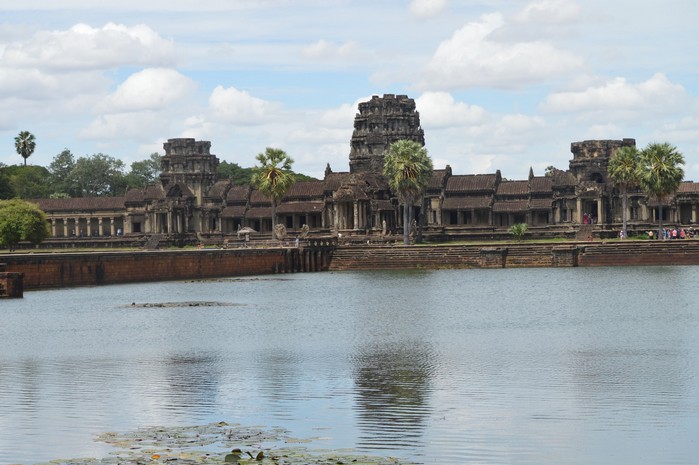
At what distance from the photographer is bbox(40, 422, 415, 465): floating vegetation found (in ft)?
82.5

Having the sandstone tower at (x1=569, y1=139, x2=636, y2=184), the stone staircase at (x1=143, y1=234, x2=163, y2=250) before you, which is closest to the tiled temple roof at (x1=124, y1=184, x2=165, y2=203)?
the stone staircase at (x1=143, y1=234, x2=163, y2=250)

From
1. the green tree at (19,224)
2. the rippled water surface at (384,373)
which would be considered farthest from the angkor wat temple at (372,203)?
the rippled water surface at (384,373)

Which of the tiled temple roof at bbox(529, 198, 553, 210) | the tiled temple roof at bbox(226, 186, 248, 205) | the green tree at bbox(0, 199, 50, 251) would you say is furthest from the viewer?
the tiled temple roof at bbox(226, 186, 248, 205)

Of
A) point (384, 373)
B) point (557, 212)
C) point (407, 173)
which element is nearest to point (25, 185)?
point (557, 212)

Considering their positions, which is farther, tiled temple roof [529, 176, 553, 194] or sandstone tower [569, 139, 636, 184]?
tiled temple roof [529, 176, 553, 194]

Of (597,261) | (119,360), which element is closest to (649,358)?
(119,360)

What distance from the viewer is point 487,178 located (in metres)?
147

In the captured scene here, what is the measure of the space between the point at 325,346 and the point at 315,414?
17.9m

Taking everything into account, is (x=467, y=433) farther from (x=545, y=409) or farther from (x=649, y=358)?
(x=649, y=358)

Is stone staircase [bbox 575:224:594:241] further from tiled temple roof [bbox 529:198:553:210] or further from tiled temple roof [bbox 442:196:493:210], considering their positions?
tiled temple roof [bbox 442:196:493:210]

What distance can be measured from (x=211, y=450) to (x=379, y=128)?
435 ft

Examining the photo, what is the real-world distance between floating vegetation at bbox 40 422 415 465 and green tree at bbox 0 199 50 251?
102 meters

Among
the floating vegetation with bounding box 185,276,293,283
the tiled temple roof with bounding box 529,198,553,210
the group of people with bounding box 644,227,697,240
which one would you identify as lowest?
the floating vegetation with bounding box 185,276,293,283

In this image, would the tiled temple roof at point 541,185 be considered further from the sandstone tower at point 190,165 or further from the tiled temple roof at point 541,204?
the sandstone tower at point 190,165
